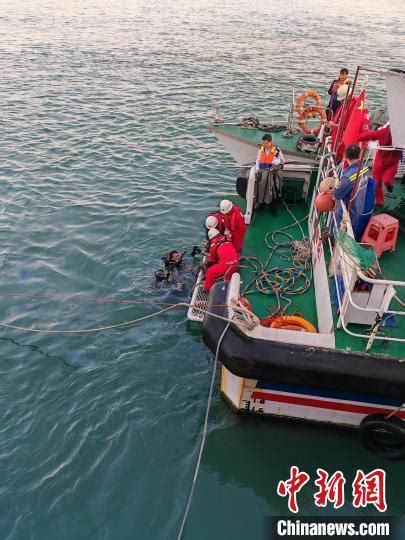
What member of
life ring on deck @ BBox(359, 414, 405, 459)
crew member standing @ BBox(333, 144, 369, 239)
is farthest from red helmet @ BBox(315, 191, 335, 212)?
life ring on deck @ BBox(359, 414, 405, 459)

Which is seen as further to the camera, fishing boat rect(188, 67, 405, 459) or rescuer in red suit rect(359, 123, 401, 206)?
rescuer in red suit rect(359, 123, 401, 206)

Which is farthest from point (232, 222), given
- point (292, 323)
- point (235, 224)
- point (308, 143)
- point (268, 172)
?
point (308, 143)

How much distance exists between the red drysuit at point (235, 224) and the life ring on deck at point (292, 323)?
1.85 metres

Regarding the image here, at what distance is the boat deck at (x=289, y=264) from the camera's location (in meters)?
5.34

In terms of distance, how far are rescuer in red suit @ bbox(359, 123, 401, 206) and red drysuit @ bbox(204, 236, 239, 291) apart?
8.86 ft

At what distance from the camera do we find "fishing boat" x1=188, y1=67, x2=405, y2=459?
200 inches

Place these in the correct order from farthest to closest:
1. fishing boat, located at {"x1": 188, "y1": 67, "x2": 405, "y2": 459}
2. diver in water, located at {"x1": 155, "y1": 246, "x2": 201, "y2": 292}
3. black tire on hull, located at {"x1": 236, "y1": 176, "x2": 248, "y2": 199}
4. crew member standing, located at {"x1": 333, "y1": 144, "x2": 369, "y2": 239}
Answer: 1. black tire on hull, located at {"x1": 236, "y1": 176, "x2": 248, "y2": 199}
2. diver in water, located at {"x1": 155, "y1": 246, "x2": 201, "y2": 292}
3. crew member standing, located at {"x1": 333, "y1": 144, "x2": 369, "y2": 239}
4. fishing boat, located at {"x1": 188, "y1": 67, "x2": 405, "y2": 459}

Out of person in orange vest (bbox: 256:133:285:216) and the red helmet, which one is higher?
the red helmet

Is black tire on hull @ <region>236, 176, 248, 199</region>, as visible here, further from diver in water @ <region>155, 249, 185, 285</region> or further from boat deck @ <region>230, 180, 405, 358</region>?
diver in water @ <region>155, 249, 185, 285</region>

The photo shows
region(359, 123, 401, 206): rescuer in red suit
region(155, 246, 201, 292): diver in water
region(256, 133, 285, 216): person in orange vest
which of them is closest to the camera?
region(359, 123, 401, 206): rescuer in red suit

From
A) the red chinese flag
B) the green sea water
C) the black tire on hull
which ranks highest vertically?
the red chinese flag

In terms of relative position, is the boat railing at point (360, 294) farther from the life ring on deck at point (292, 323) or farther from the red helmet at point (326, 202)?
the red helmet at point (326, 202)

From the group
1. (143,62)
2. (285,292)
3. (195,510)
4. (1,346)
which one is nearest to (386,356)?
(285,292)

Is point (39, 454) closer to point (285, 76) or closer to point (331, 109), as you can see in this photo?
point (331, 109)
